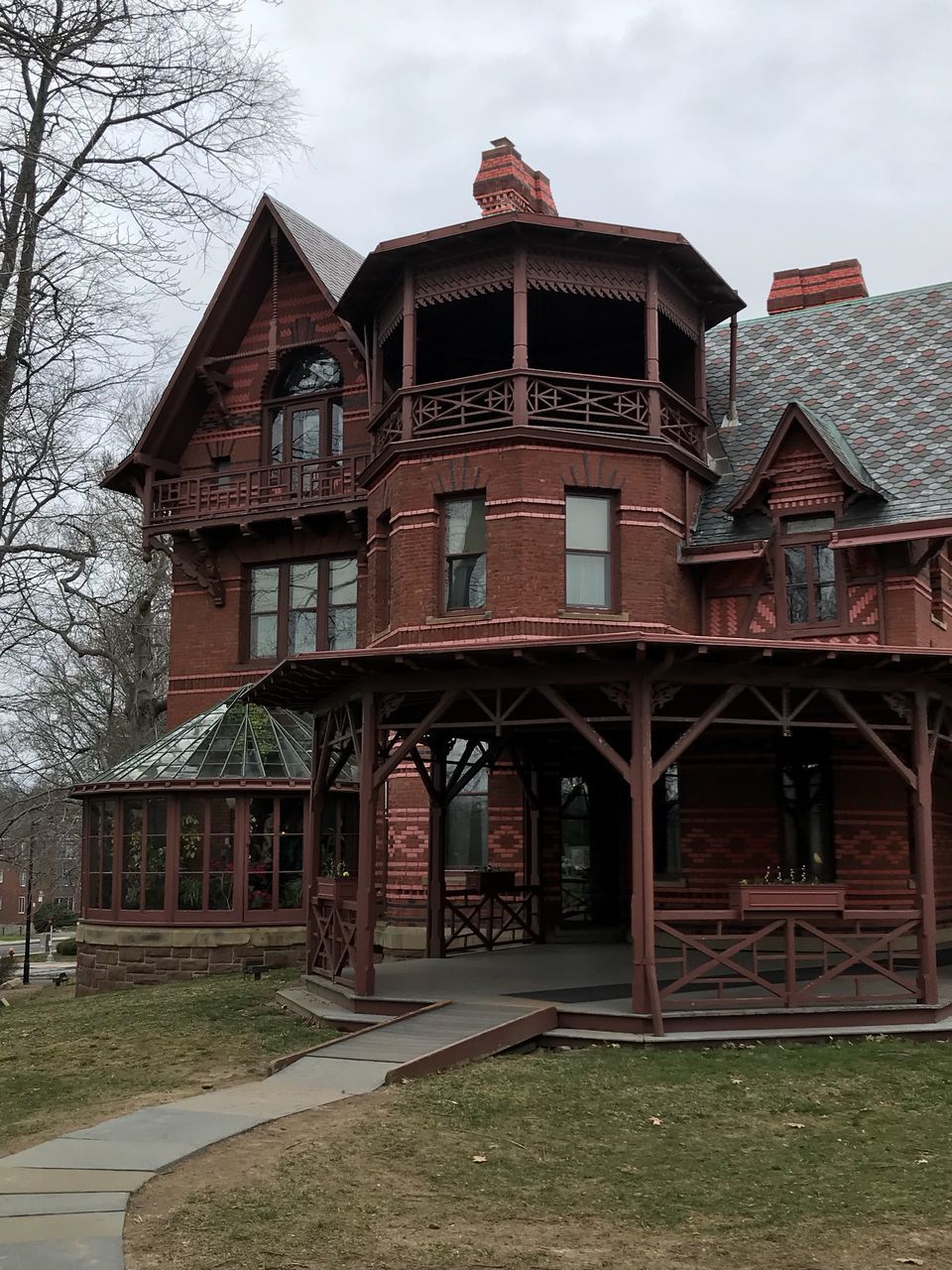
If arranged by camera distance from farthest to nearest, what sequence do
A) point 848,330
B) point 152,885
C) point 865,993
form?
1. point 848,330
2. point 152,885
3. point 865,993

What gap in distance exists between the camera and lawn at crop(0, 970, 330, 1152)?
1045 centimetres

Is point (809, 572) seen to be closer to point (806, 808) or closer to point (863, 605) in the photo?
point (863, 605)

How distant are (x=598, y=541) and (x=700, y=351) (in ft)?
13.6

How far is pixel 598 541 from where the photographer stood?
19.2m

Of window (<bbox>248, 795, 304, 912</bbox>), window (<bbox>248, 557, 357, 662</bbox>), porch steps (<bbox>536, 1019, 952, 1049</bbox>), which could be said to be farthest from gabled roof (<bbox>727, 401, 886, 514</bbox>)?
window (<bbox>248, 795, 304, 912</bbox>)

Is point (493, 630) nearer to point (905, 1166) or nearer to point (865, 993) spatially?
point (865, 993)

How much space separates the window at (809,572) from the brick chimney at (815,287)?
8648 mm

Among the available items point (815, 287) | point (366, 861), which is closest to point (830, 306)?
point (815, 287)

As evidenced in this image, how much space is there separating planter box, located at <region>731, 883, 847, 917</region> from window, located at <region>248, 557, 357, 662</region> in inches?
459

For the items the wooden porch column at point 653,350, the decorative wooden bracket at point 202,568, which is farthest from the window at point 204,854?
the wooden porch column at point 653,350

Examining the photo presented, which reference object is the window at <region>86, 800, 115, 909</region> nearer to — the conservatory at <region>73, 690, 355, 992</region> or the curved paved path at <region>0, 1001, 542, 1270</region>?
the conservatory at <region>73, 690, 355, 992</region>

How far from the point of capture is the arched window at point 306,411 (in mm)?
23984

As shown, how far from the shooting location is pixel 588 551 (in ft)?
62.3

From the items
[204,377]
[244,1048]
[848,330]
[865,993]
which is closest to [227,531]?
[204,377]
